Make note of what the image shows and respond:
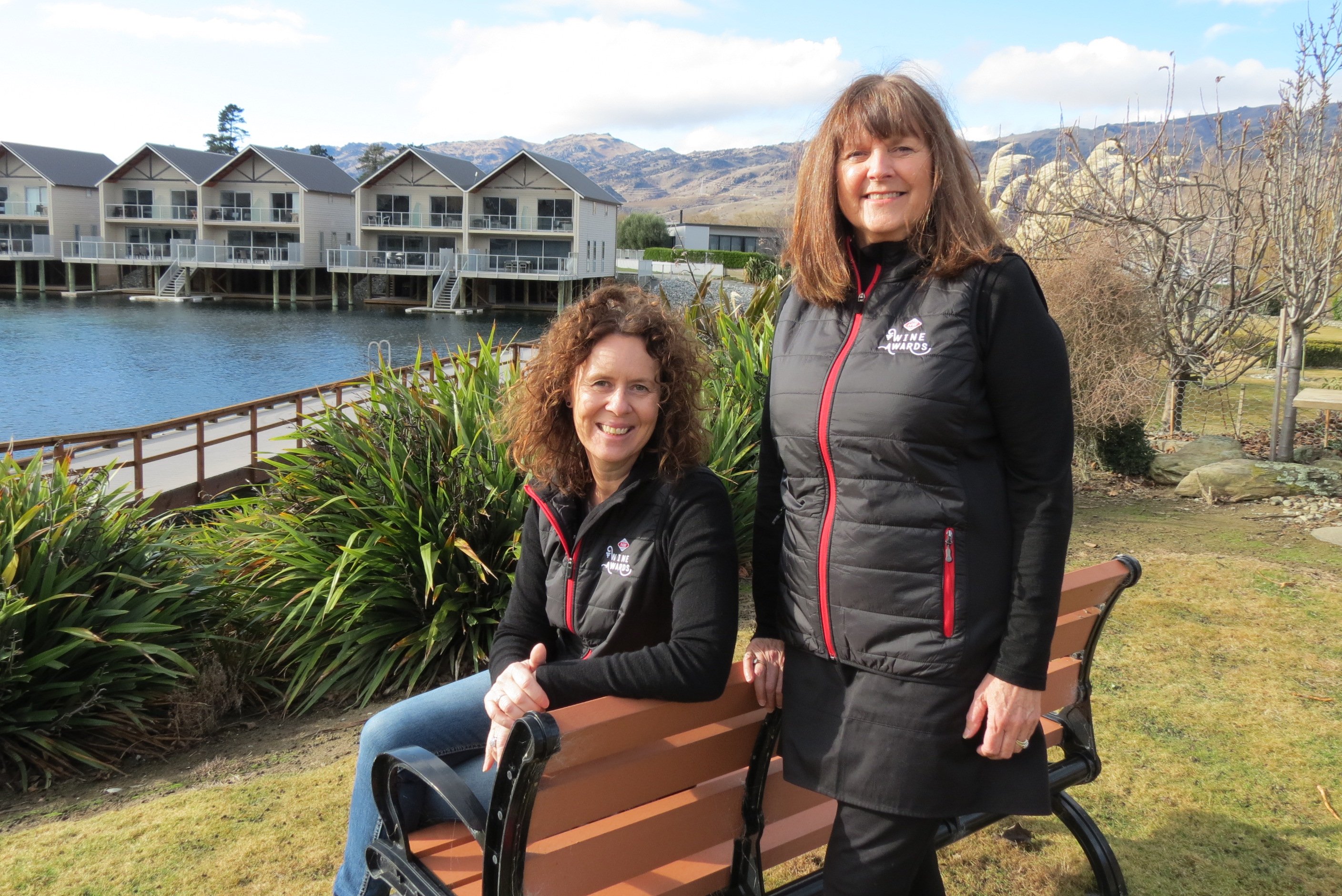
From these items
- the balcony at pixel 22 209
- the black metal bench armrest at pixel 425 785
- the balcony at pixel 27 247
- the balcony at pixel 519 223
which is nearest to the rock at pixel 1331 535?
the black metal bench armrest at pixel 425 785

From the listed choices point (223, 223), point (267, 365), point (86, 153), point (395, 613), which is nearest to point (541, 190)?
point (223, 223)

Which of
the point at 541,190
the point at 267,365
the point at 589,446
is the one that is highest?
the point at 541,190

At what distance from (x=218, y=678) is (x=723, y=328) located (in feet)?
15.1

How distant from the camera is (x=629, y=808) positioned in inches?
77.4

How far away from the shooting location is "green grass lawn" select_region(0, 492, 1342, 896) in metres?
3.17

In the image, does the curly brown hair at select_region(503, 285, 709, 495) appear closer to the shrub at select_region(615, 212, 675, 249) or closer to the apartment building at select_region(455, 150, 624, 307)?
the apartment building at select_region(455, 150, 624, 307)

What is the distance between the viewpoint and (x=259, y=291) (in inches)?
2360

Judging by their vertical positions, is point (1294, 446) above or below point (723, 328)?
below

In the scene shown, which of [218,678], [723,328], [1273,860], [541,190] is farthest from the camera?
[541,190]

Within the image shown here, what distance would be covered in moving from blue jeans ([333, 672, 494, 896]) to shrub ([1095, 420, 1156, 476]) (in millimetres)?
9394

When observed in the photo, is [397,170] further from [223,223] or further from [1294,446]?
[1294,446]

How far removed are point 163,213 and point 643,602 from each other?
63741 millimetres

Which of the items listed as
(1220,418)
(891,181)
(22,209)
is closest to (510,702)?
(891,181)

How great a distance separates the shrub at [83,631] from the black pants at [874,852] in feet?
12.1
